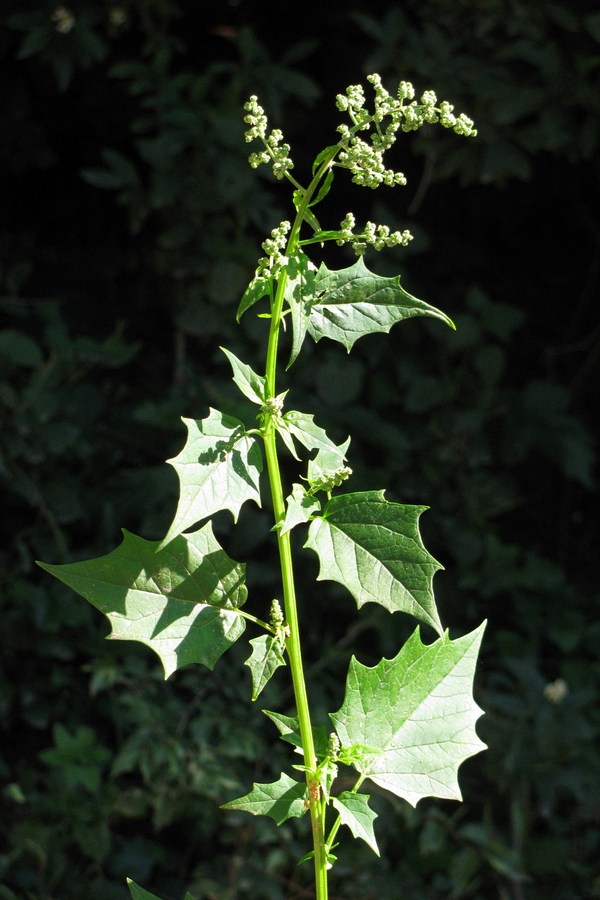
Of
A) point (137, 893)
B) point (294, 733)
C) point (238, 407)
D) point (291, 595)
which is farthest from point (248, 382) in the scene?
point (238, 407)

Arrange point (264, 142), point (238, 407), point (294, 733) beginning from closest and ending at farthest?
point (264, 142) → point (294, 733) → point (238, 407)

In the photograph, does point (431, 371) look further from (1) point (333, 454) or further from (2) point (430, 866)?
(1) point (333, 454)

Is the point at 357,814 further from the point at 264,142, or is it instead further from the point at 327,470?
the point at 264,142

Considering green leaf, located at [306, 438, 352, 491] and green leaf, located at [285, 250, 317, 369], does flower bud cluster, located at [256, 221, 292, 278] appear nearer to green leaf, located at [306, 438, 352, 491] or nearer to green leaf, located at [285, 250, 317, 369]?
green leaf, located at [285, 250, 317, 369]

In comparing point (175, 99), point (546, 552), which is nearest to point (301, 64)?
point (175, 99)

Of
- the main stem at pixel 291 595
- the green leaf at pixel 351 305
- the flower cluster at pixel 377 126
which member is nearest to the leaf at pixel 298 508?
the main stem at pixel 291 595

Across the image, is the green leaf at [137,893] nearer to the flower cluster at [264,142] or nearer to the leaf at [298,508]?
the leaf at [298,508]

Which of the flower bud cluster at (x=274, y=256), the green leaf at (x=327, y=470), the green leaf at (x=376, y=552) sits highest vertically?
the flower bud cluster at (x=274, y=256)
